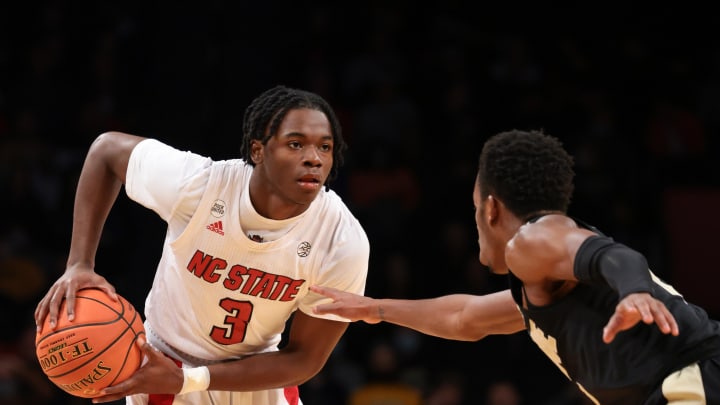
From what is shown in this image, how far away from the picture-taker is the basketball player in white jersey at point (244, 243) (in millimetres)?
3934

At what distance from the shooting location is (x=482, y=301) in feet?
12.2

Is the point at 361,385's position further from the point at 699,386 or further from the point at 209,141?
the point at 699,386

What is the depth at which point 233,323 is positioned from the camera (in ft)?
13.3

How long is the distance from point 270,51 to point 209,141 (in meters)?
1.28

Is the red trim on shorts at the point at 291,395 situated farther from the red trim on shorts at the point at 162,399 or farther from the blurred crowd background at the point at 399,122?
the blurred crowd background at the point at 399,122

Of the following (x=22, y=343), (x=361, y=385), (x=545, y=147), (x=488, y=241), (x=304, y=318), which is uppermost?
(x=545, y=147)

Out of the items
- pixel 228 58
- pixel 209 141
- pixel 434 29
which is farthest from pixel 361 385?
pixel 434 29

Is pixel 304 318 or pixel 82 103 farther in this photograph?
pixel 82 103

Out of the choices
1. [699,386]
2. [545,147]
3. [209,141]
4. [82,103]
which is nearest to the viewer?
[699,386]

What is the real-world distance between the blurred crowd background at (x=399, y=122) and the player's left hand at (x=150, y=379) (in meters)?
3.54

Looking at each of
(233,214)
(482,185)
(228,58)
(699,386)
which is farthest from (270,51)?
(699,386)

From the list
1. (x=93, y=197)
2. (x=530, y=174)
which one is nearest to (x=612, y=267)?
(x=530, y=174)

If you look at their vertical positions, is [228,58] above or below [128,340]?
above

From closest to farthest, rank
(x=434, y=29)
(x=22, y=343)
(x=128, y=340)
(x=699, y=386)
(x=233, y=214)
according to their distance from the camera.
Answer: (x=699, y=386) < (x=128, y=340) < (x=233, y=214) < (x=22, y=343) < (x=434, y=29)
